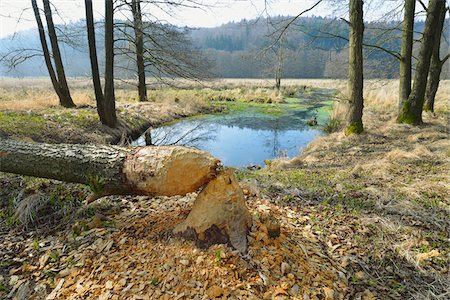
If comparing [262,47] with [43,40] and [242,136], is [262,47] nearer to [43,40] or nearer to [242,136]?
[242,136]

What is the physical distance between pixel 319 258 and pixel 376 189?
1.54 meters

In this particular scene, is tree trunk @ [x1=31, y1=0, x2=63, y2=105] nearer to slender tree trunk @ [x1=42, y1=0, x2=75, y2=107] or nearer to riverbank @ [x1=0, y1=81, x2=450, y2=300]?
slender tree trunk @ [x1=42, y1=0, x2=75, y2=107]

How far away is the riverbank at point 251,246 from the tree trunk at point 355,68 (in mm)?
3302

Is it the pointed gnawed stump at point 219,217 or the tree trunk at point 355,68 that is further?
the tree trunk at point 355,68

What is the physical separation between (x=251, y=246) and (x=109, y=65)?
7532 mm

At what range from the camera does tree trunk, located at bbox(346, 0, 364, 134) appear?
6.10m

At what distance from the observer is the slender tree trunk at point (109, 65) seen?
727 cm

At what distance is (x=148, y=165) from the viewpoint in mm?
2182

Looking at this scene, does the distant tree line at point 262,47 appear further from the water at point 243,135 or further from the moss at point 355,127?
the water at point 243,135

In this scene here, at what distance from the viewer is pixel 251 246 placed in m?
2.08

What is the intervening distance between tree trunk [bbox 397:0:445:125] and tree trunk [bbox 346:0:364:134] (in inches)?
61.2

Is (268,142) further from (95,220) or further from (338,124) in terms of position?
(95,220)

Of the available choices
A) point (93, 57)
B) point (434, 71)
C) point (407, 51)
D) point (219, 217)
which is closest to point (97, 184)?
point (219, 217)

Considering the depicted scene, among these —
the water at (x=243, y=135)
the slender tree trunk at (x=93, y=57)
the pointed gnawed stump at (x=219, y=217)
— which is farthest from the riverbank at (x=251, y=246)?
the slender tree trunk at (x=93, y=57)
